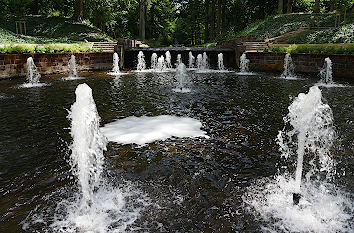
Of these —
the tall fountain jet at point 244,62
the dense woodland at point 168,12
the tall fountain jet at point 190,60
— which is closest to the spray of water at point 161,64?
the tall fountain jet at point 190,60

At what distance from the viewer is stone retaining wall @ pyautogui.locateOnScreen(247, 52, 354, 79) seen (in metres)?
15.5

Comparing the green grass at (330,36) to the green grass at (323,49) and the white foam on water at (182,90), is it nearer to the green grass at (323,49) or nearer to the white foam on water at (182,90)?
the green grass at (323,49)

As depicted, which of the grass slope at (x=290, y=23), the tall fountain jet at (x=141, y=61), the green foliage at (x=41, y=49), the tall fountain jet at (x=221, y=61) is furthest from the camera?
the grass slope at (x=290, y=23)

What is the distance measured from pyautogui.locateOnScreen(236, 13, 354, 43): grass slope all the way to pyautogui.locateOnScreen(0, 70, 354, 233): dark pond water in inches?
752

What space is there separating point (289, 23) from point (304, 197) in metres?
29.1

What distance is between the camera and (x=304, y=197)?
4410mm

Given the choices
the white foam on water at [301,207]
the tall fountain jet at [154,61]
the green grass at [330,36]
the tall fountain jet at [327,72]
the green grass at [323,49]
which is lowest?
the white foam on water at [301,207]

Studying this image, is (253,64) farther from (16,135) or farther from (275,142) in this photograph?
(16,135)

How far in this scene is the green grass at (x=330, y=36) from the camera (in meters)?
20.5

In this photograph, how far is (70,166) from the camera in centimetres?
547

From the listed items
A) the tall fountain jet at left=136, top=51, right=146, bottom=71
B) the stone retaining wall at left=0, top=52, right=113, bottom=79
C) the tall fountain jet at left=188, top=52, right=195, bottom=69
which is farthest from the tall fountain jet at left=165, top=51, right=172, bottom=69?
A: the stone retaining wall at left=0, top=52, right=113, bottom=79

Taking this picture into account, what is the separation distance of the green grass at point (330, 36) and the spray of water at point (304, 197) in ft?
59.5

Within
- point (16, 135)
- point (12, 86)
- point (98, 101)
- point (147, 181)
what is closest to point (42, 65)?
point (12, 86)

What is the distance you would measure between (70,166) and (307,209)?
4.14 metres
